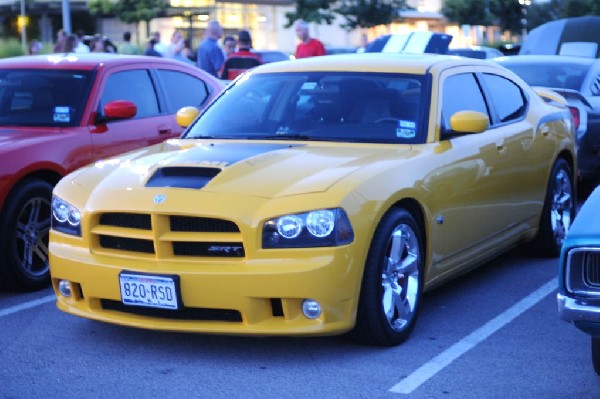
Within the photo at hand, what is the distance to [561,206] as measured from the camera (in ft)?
28.2

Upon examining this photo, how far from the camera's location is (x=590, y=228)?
466cm

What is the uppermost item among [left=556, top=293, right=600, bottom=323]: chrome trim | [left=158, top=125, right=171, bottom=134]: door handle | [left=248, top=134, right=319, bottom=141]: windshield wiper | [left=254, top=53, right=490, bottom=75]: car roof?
[left=254, top=53, right=490, bottom=75]: car roof

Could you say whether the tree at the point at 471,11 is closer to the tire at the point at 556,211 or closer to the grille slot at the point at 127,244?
the tire at the point at 556,211

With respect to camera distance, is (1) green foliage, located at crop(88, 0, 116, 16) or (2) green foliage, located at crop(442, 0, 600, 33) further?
(2) green foliage, located at crop(442, 0, 600, 33)

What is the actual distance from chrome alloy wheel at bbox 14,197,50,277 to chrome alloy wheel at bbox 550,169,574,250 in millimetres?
3547

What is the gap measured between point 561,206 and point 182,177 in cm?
363

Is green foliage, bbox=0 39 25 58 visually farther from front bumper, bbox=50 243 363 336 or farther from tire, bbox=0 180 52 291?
front bumper, bbox=50 243 363 336

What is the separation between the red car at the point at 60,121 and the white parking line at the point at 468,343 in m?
3.04

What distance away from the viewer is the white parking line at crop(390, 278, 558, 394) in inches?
212

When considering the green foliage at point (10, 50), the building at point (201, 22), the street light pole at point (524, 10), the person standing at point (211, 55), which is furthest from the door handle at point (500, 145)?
the street light pole at point (524, 10)

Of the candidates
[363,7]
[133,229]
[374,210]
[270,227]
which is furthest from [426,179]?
Answer: [363,7]

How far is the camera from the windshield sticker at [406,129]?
674 cm

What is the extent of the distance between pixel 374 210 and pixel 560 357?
117 cm

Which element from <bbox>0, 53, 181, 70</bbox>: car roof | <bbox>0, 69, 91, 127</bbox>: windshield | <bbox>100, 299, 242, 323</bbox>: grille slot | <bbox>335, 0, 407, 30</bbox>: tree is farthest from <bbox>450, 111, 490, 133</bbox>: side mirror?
<bbox>335, 0, 407, 30</bbox>: tree
